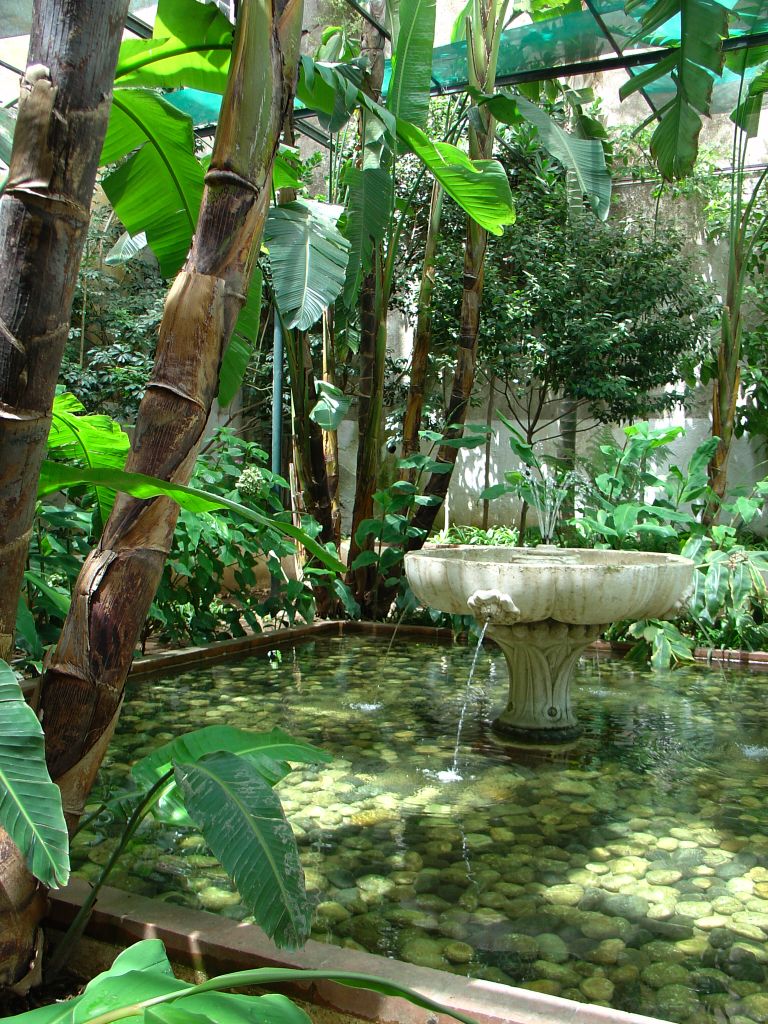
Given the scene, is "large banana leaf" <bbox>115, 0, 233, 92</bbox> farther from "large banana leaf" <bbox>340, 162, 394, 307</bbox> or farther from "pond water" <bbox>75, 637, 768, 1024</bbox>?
"pond water" <bbox>75, 637, 768, 1024</bbox>

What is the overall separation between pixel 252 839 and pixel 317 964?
0.35 meters

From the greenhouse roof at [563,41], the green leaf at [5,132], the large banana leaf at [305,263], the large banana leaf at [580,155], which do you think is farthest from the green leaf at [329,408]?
the green leaf at [5,132]

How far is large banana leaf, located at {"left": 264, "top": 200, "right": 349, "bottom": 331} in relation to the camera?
3496mm

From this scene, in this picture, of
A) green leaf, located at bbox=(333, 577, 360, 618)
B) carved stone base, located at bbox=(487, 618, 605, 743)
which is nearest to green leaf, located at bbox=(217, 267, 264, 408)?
carved stone base, located at bbox=(487, 618, 605, 743)

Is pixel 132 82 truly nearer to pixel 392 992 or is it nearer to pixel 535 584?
pixel 535 584

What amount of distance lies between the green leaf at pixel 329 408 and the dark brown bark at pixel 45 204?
383 centimetres

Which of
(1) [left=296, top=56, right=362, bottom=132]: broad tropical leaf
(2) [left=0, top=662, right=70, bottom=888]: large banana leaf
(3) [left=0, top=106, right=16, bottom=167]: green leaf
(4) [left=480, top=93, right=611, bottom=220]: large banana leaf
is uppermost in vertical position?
(4) [left=480, top=93, right=611, bottom=220]: large banana leaf

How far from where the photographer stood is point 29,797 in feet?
3.95

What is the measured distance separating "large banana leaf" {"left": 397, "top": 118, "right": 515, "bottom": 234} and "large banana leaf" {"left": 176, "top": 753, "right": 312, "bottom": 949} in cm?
201

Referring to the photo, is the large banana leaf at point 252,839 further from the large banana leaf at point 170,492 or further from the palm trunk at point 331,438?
the palm trunk at point 331,438

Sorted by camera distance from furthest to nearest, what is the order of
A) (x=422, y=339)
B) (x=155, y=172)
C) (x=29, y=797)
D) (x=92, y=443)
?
(x=422, y=339)
(x=155, y=172)
(x=92, y=443)
(x=29, y=797)

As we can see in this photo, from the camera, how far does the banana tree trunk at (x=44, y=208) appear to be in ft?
4.63

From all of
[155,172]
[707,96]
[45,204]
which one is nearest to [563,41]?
[707,96]

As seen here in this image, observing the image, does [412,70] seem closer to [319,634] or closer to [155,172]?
[155,172]
